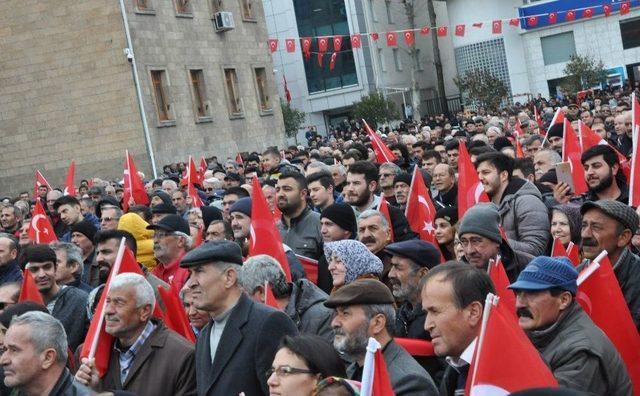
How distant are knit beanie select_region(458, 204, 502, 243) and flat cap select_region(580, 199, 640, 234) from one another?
0.59 meters

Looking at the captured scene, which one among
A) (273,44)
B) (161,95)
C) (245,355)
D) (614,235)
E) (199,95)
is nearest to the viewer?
(245,355)

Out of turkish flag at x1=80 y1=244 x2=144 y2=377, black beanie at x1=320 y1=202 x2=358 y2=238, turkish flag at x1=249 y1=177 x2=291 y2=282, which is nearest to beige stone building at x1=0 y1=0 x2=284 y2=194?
turkish flag at x1=249 y1=177 x2=291 y2=282

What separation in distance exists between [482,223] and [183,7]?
97.9ft

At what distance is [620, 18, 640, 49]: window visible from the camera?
58062 millimetres

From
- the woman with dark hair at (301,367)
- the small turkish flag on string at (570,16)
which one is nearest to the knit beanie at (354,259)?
the woman with dark hair at (301,367)

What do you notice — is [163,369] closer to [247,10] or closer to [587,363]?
A: [587,363]

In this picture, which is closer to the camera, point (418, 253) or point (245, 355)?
point (245, 355)

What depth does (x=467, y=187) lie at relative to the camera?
10469mm

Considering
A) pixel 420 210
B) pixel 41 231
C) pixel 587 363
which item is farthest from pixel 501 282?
pixel 41 231

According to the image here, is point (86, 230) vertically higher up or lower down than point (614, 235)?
higher up

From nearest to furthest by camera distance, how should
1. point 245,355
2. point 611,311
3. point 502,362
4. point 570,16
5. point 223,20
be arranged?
point 502,362, point 611,311, point 245,355, point 223,20, point 570,16

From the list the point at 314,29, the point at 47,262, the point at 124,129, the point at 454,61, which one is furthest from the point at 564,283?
the point at 454,61

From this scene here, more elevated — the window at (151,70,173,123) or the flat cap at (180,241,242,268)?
the window at (151,70,173,123)

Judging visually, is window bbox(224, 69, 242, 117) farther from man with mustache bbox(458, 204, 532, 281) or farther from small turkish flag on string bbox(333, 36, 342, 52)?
man with mustache bbox(458, 204, 532, 281)
